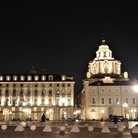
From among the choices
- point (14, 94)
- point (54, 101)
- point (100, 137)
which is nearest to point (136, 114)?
point (54, 101)

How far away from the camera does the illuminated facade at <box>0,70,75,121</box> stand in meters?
93.0

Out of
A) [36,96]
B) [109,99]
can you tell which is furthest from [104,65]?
[36,96]

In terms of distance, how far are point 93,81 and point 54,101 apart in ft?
50.9

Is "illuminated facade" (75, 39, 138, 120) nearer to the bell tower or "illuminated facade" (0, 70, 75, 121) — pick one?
"illuminated facade" (0, 70, 75, 121)

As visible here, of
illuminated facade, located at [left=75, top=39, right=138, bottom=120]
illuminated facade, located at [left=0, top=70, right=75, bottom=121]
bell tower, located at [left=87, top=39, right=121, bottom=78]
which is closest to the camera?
illuminated facade, located at [left=75, top=39, right=138, bottom=120]

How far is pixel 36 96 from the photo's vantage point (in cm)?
9475

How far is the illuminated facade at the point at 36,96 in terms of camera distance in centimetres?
9300

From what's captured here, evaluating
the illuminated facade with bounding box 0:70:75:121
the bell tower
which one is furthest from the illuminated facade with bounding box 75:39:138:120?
the bell tower

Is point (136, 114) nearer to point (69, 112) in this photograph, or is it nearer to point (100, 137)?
point (69, 112)

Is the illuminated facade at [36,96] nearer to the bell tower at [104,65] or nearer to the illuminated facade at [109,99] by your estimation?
the illuminated facade at [109,99]

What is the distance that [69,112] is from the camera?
93.5 metres

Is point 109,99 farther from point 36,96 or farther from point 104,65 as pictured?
point 36,96

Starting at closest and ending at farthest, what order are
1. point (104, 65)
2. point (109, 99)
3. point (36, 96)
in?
point (109, 99)
point (36, 96)
point (104, 65)

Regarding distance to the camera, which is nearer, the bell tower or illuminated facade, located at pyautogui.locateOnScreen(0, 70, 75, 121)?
illuminated facade, located at pyautogui.locateOnScreen(0, 70, 75, 121)
